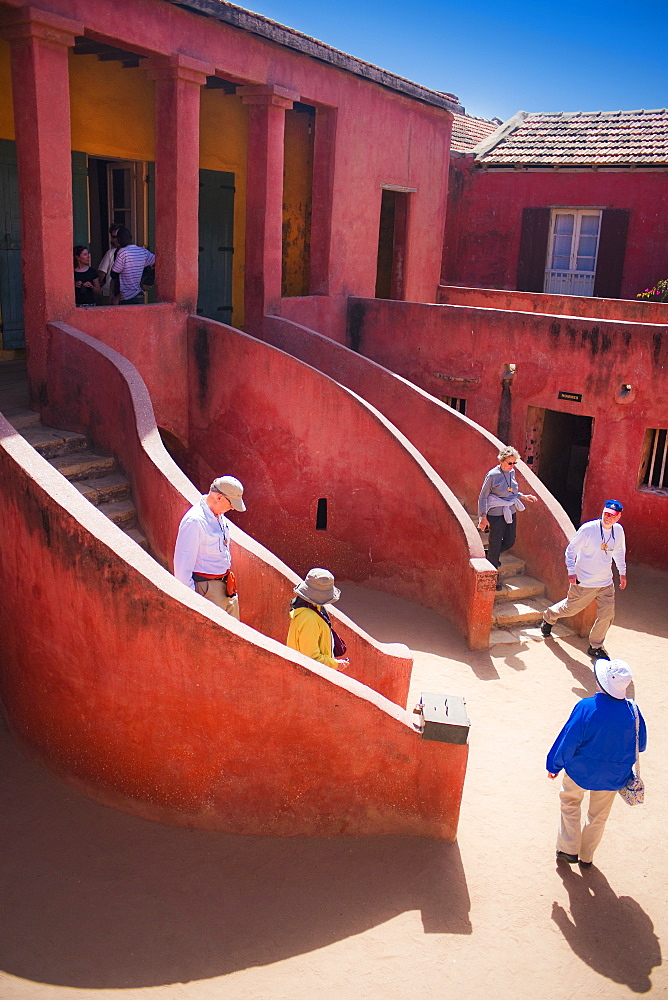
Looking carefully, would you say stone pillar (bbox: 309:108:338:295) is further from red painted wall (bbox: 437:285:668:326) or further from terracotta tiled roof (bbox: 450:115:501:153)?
terracotta tiled roof (bbox: 450:115:501:153)

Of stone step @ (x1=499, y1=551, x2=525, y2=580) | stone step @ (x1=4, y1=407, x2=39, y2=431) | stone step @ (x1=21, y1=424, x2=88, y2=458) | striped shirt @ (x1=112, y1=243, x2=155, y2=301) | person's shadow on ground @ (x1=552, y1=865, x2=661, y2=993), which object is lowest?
person's shadow on ground @ (x1=552, y1=865, x2=661, y2=993)

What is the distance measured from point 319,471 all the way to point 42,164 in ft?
14.3

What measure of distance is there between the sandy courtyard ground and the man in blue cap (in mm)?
2538

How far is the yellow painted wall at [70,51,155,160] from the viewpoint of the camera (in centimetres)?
1067

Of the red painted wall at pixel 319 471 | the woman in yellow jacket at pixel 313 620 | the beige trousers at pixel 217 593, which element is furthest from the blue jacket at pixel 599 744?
the red painted wall at pixel 319 471

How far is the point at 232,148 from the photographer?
13.0 m

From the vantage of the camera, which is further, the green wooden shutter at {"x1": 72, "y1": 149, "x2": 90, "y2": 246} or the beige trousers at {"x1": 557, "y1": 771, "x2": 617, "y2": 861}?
→ the green wooden shutter at {"x1": 72, "y1": 149, "x2": 90, "y2": 246}

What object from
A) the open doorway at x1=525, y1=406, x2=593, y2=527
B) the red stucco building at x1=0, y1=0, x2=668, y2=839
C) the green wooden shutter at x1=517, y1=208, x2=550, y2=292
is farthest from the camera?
the green wooden shutter at x1=517, y1=208, x2=550, y2=292

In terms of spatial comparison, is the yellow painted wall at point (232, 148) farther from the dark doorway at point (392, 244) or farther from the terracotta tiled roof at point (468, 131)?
the terracotta tiled roof at point (468, 131)

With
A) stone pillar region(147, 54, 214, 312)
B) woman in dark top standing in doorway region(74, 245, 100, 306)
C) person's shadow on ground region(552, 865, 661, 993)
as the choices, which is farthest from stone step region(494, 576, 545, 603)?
woman in dark top standing in doorway region(74, 245, 100, 306)

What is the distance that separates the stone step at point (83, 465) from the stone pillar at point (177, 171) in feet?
9.84

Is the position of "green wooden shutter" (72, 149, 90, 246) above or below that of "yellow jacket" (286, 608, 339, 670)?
above

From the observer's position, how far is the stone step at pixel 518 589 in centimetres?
982

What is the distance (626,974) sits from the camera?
509cm
